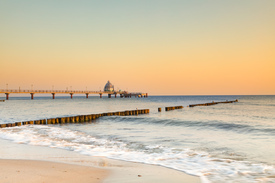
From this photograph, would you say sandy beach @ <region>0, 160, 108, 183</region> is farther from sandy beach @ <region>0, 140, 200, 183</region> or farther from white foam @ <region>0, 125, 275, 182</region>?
white foam @ <region>0, 125, 275, 182</region>

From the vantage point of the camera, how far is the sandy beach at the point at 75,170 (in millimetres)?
6551

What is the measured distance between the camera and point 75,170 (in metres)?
7.42

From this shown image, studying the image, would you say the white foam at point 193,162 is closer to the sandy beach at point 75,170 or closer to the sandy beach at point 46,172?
the sandy beach at point 75,170

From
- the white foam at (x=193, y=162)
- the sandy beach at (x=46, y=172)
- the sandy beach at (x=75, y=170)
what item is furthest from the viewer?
the white foam at (x=193, y=162)

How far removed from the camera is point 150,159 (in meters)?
9.48

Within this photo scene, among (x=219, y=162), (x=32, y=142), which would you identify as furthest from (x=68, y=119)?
(x=219, y=162)

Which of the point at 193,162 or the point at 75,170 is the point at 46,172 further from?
the point at 193,162

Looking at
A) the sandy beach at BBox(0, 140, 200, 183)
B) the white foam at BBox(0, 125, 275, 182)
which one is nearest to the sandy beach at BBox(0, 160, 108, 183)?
the sandy beach at BBox(0, 140, 200, 183)

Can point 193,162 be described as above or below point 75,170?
below

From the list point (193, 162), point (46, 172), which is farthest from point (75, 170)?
point (193, 162)

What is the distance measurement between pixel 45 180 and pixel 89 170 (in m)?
1.49

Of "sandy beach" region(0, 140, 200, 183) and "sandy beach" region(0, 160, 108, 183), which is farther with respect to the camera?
"sandy beach" region(0, 140, 200, 183)

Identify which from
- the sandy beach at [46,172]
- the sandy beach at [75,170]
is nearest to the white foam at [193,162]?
the sandy beach at [75,170]

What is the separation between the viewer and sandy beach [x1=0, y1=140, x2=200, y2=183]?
6.55 m
